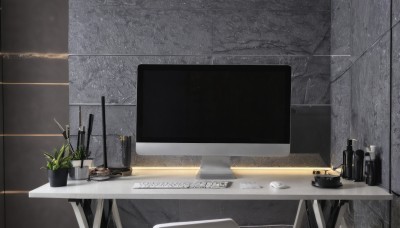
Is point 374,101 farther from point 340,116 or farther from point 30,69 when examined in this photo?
point 30,69

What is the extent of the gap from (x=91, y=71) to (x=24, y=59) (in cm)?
49

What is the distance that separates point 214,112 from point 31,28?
57.2 inches

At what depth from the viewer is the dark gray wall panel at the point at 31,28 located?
2943 mm

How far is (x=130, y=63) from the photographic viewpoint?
2887 mm

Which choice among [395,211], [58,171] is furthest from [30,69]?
[395,211]

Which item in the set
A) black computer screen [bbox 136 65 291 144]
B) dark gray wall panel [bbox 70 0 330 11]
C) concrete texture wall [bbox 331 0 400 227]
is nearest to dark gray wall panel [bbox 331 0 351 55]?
concrete texture wall [bbox 331 0 400 227]

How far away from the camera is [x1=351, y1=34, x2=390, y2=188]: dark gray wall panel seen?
6.42 feet

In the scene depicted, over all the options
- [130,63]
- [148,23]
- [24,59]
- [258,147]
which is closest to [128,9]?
[148,23]

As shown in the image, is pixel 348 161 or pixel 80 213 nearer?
pixel 80 213

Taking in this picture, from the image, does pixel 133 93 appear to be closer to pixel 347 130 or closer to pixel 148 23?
pixel 148 23

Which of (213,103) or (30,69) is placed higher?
(30,69)

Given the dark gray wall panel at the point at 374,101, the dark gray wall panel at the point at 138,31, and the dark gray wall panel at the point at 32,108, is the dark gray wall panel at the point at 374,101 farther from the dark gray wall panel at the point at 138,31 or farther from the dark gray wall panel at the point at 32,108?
the dark gray wall panel at the point at 32,108

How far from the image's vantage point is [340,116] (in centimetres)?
268

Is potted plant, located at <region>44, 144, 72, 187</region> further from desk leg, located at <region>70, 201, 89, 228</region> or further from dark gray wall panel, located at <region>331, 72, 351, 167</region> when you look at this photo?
dark gray wall panel, located at <region>331, 72, 351, 167</region>
